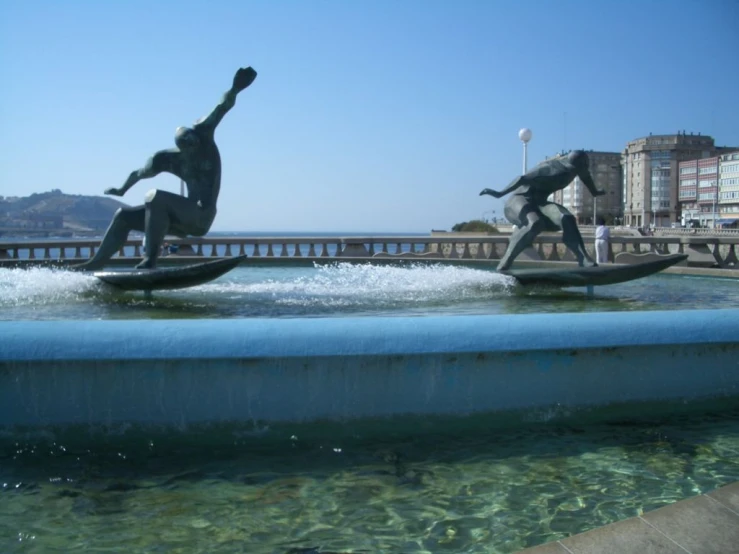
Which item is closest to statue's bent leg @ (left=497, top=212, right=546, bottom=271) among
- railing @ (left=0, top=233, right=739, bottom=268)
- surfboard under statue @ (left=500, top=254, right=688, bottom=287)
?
surfboard under statue @ (left=500, top=254, right=688, bottom=287)

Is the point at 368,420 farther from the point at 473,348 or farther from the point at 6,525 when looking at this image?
the point at 6,525

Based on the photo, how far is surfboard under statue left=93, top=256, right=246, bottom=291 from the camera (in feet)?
29.2

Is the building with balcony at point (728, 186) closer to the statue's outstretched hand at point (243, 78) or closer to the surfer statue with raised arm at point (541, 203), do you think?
the surfer statue with raised arm at point (541, 203)

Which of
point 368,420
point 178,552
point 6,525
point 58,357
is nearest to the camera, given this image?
point 178,552

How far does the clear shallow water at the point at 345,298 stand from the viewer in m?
8.55

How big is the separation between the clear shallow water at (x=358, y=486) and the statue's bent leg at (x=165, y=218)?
17.1 feet

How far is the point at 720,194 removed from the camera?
4321 inches

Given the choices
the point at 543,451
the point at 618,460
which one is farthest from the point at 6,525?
the point at 618,460

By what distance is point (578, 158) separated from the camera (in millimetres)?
11195

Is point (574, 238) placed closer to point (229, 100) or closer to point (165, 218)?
point (229, 100)

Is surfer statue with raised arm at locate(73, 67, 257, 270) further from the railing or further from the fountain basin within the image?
the railing

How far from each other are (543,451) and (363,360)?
4.25 ft

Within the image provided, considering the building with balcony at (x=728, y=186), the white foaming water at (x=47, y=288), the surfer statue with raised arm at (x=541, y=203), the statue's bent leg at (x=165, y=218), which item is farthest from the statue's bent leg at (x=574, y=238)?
the building with balcony at (x=728, y=186)

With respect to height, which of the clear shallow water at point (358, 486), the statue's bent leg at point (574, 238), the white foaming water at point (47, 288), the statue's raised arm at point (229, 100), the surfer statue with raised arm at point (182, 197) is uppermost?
the statue's raised arm at point (229, 100)
